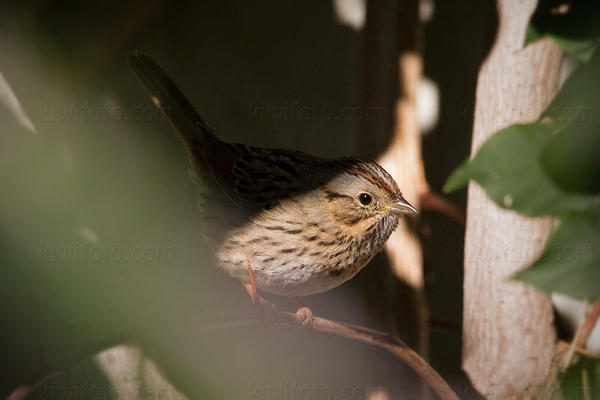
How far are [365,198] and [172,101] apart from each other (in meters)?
0.46

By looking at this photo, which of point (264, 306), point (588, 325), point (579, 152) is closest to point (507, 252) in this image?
point (588, 325)

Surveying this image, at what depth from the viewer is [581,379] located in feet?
3.32

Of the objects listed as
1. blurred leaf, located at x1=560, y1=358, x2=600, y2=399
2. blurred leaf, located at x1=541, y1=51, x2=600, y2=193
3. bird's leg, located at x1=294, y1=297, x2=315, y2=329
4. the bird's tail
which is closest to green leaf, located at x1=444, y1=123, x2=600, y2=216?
blurred leaf, located at x1=541, y1=51, x2=600, y2=193

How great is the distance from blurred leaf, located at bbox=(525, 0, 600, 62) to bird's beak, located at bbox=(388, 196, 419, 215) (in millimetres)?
417

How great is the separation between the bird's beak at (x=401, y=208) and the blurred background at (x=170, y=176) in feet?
0.85

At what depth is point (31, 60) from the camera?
4.22 ft

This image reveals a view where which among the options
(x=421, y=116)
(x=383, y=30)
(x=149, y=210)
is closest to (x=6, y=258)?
(x=149, y=210)

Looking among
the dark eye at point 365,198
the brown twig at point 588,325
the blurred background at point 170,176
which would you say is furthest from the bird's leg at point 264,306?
the brown twig at point 588,325

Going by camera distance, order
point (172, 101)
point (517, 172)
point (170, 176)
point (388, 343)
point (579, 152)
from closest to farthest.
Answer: point (579, 152)
point (517, 172)
point (388, 343)
point (172, 101)
point (170, 176)

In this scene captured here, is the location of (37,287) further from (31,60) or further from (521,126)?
(521,126)

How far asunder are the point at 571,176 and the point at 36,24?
1.15 meters

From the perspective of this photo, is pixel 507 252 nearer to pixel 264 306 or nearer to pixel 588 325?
pixel 588 325

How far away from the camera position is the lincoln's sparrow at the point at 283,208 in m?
1.14

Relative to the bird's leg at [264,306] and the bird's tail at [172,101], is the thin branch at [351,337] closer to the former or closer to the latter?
the bird's leg at [264,306]
